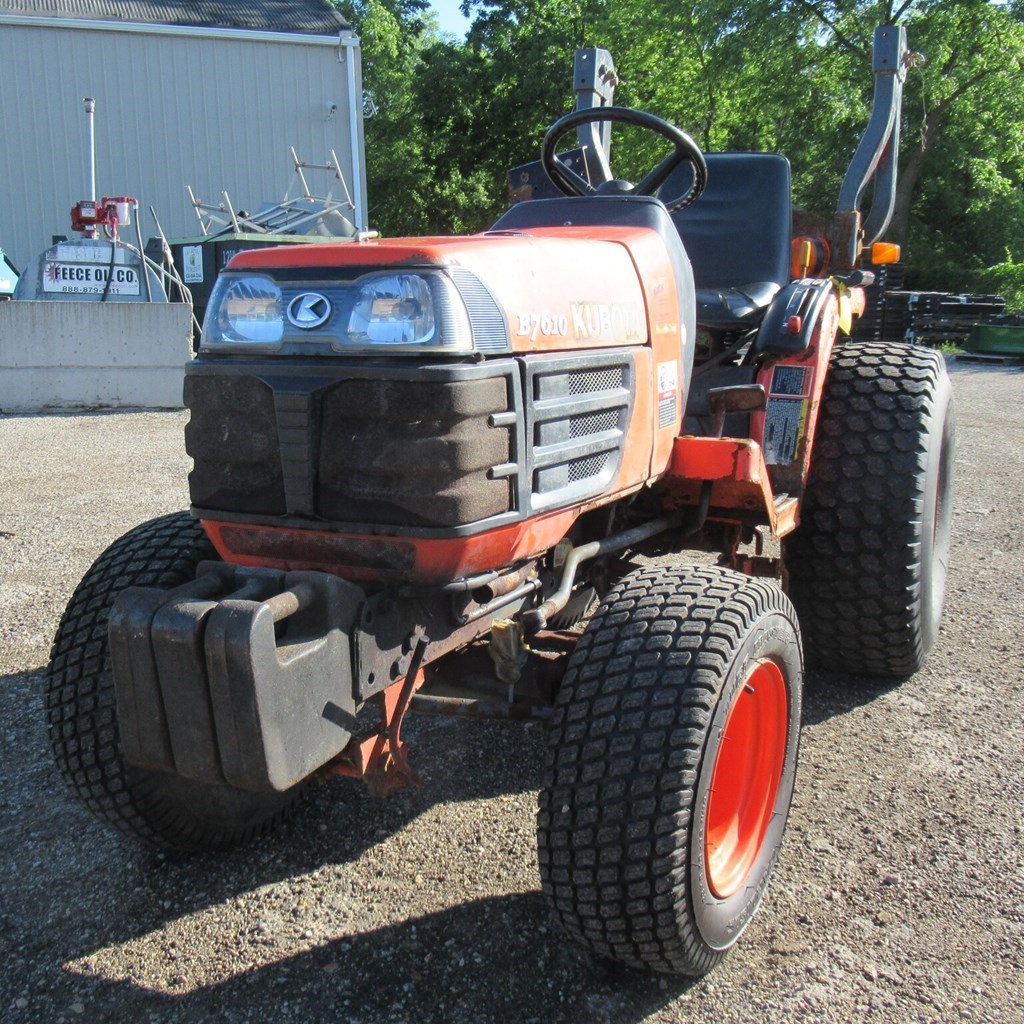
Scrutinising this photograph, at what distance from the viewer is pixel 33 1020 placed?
2258 mm

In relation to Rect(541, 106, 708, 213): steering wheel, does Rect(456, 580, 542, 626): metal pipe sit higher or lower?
lower

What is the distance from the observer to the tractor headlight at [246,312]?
90.3 inches

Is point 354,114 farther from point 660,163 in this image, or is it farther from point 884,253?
point 660,163

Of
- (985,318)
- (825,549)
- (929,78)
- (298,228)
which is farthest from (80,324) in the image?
(929,78)

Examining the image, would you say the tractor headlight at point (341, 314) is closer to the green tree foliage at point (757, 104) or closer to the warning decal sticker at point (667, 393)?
the warning decal sticker at point (667, 393)

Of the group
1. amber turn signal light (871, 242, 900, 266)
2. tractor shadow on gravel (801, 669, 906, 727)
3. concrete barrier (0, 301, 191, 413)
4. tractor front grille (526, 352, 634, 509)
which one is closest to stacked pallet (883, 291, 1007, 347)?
concrete barrier (0, 301, 191, 413)

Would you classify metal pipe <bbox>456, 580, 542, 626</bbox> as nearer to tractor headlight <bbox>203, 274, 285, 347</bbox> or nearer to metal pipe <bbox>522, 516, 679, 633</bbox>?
metal pipe <bbox>522, 516, 679, 633</bbox>

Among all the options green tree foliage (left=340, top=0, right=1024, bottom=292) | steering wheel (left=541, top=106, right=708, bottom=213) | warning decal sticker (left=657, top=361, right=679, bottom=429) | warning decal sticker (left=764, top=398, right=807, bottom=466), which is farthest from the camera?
green tree foliage (left=340, top=0, right=1024, bottom=292)

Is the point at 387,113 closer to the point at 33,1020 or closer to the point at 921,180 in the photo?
the point at 921,180

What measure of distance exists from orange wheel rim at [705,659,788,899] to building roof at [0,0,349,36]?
60.9 ft

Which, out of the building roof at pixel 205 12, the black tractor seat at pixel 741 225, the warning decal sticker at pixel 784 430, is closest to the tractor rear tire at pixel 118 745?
the warning decal sticker at pixel 784 430

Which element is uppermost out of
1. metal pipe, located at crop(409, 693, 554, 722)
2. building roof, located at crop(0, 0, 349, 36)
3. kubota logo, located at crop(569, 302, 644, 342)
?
building roof, located at crop(0, 0, 349, 36)

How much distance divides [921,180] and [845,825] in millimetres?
24246

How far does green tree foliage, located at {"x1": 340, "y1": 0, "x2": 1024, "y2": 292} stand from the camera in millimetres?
22547
